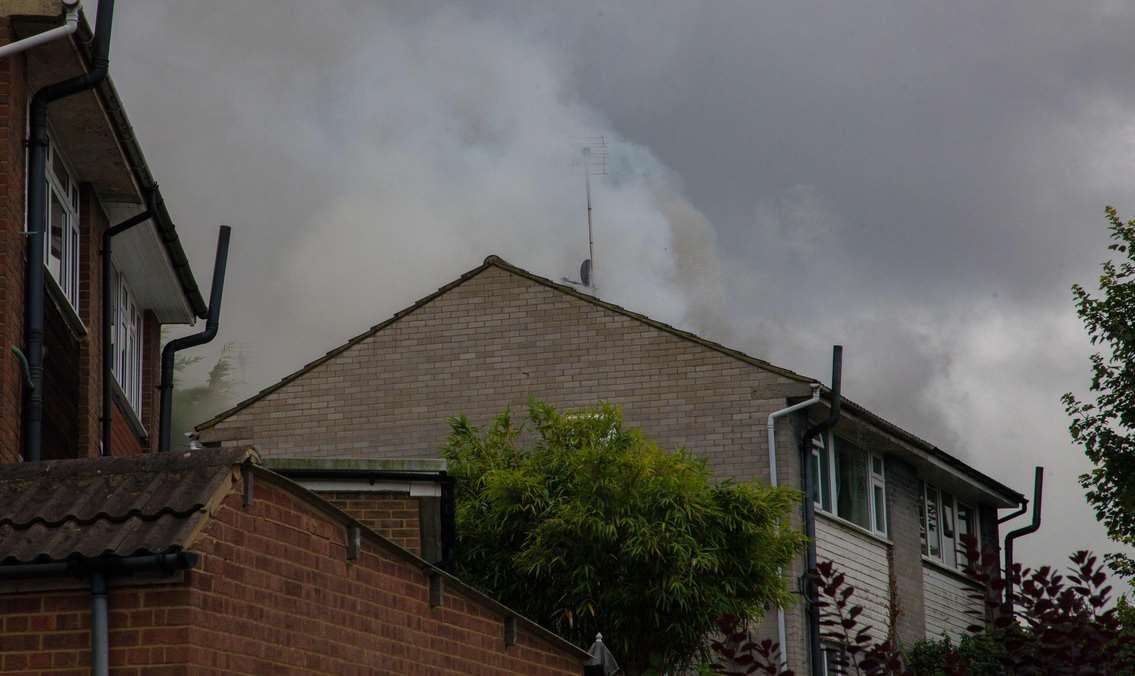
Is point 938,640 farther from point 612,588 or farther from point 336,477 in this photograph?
point 336,477

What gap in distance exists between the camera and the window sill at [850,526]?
28453 millimetres

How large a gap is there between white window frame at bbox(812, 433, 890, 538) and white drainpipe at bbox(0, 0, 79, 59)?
17.1 m

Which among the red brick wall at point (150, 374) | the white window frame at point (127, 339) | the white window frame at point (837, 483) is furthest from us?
the white window frame at point (837, 483)

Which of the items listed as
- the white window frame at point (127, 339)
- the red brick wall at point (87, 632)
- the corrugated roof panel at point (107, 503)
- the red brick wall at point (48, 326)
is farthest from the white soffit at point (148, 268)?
the red brick wall at point (87, 632)

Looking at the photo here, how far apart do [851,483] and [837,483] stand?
2.51ft

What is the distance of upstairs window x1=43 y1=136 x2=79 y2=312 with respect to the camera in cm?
1507

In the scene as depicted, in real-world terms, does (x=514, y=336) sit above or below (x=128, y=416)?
above

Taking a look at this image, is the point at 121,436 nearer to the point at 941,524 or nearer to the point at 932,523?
the point at 932,523

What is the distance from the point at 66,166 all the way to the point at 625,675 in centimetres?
1065

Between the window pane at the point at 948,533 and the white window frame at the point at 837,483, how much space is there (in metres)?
3.68

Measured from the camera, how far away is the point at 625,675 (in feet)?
76.5

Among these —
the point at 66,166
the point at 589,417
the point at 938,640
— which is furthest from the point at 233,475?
the point at 938,640

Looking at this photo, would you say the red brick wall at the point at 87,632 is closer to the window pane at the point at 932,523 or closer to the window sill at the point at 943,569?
the window sill at the point at 943,569

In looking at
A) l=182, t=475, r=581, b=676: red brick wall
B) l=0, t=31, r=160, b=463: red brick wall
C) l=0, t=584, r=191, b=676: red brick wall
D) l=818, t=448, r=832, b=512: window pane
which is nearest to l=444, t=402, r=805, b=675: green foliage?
l=818, t=448, r=832, b=512: window pane
